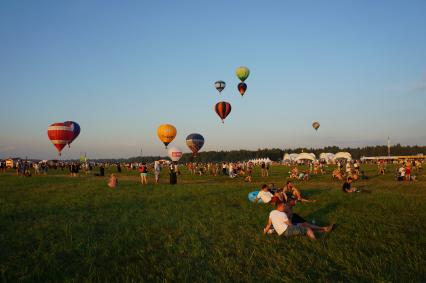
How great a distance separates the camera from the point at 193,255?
7031 millimetres

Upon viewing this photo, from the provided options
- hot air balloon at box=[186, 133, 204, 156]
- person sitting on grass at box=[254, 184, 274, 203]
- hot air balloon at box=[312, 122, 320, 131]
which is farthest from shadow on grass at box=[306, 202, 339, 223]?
hot air balloon at box=[312, 122, 320, 131]

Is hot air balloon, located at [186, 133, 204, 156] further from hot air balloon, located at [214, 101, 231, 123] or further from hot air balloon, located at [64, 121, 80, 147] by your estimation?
hot air balloon, located at [64, 121, 80, 147]

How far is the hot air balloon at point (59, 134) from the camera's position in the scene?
43.8 m

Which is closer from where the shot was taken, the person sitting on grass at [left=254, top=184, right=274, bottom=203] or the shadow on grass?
the shadow on grass

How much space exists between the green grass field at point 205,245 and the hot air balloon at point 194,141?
45185mm

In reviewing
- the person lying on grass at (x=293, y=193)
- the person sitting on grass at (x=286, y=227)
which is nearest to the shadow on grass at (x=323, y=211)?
the person lying on grass at (x=293, y=193)

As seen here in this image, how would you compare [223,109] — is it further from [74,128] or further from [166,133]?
[74,128]

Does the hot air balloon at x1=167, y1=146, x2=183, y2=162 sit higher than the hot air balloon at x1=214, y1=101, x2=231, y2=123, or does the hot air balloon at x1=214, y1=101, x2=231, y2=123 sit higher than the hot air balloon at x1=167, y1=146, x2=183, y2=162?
the hot air balloon at x1=214, y1=101, x2=231, y2=123

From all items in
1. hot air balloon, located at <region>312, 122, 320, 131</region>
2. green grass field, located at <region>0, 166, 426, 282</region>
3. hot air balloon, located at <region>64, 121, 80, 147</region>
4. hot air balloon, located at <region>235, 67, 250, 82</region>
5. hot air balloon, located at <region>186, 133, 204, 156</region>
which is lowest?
green grass field, located at <region>0, 166, 426, 282</region>

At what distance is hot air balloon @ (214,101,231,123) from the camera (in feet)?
146

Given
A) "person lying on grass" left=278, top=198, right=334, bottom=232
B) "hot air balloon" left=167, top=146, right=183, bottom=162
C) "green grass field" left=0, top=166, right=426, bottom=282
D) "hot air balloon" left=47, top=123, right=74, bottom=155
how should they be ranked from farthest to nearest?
"hot air balloon" left=167, top=146, right=183, bottom=162 < "hot air balloon" left=47, top=123, right=74, bottom=155 < "person lying on grass" left=278, top=198, right=334, bottom=232 < "green grass field" left=0, top=166, right=426, bottom=282

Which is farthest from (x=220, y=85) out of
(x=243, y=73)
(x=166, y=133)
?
(x=166, y=133)

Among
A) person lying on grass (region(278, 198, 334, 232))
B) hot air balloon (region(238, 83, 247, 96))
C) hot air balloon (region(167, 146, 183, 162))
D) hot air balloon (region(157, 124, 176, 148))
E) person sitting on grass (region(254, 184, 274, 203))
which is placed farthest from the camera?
hot air balloon (region(167, 146, 183, 162))

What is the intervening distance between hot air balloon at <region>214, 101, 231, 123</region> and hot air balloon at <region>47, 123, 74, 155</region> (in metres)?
19.2
